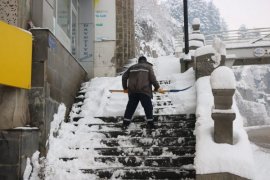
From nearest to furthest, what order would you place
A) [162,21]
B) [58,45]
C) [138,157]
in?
1. [138,157]
2. [58,45]
3. [162,21]

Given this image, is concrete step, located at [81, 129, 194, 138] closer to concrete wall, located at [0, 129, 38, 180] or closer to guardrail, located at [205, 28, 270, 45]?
concrete wall, located at [0, 129, 38, 180]

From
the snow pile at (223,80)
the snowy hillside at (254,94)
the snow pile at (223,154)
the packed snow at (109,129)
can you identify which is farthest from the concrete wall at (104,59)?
the snowy hillside at (254,94)

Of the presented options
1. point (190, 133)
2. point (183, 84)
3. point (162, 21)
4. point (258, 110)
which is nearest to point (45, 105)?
point (190, 133)

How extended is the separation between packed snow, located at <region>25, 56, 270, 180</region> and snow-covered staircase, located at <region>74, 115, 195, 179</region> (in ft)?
0.72

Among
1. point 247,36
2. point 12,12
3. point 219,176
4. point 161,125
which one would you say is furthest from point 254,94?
point 219,176

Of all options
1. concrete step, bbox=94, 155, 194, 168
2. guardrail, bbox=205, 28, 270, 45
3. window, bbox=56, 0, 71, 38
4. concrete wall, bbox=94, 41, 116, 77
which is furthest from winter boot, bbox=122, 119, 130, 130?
guardrail, bbox=205, 28, 270, 45

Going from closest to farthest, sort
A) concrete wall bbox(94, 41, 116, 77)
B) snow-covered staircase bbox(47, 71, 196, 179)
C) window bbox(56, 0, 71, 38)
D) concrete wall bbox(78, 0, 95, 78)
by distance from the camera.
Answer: snow-covered staircase bbox(47, 71, 196, 179)
window bbox(56, 0, 71, 38)
concrete wall bbox(94, 41, 116, 77)
concrete wall bbox(78, 0, 95, 78)

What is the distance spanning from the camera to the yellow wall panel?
558 centimetres

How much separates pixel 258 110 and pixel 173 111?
67946mm

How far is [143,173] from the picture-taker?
604 cm

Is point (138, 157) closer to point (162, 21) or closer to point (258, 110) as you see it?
point (162, 21)

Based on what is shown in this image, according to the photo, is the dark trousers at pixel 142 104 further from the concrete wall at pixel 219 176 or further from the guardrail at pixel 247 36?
the guardrail at pixel 247 36

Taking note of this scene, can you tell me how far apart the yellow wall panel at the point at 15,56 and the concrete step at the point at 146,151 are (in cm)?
189

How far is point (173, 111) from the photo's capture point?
8211mm
